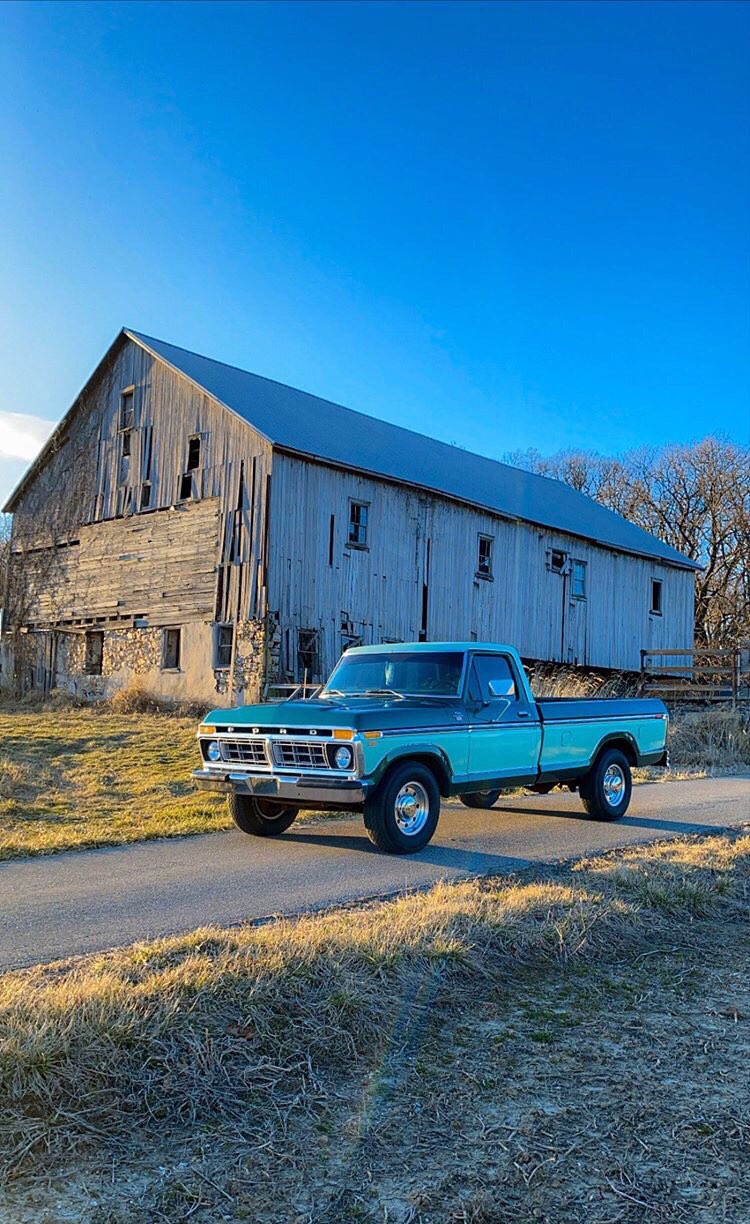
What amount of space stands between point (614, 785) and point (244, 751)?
486cm

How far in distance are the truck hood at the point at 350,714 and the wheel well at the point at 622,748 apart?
265 cm

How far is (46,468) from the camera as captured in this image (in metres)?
32.8

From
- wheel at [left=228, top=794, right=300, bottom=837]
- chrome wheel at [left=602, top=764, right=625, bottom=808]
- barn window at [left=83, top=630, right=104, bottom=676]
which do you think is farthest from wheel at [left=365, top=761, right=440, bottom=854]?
barn window at [left=83, top=630, right=104, bottom=676]

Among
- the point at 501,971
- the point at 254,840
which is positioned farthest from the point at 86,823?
the point at 501,971

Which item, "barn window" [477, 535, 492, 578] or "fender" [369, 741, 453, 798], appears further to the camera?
"barn window" [477, 535, 492, 578]

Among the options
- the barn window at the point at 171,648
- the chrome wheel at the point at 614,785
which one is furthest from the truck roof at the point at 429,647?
the barn window at the point at 171,648

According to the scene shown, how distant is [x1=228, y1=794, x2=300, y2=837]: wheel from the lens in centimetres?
1008

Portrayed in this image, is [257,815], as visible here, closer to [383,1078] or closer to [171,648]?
[383,1078]

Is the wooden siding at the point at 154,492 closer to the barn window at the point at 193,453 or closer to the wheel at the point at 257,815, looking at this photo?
the barn window at the point at 193,453

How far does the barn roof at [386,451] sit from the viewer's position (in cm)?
2681

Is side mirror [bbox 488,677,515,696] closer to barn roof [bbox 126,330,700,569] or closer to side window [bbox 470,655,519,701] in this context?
side window [bbox 470,655,519,701]

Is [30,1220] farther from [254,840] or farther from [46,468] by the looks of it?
[46,468]

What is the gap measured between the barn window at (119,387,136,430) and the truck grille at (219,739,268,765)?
857 inches

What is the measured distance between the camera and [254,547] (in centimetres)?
2505
